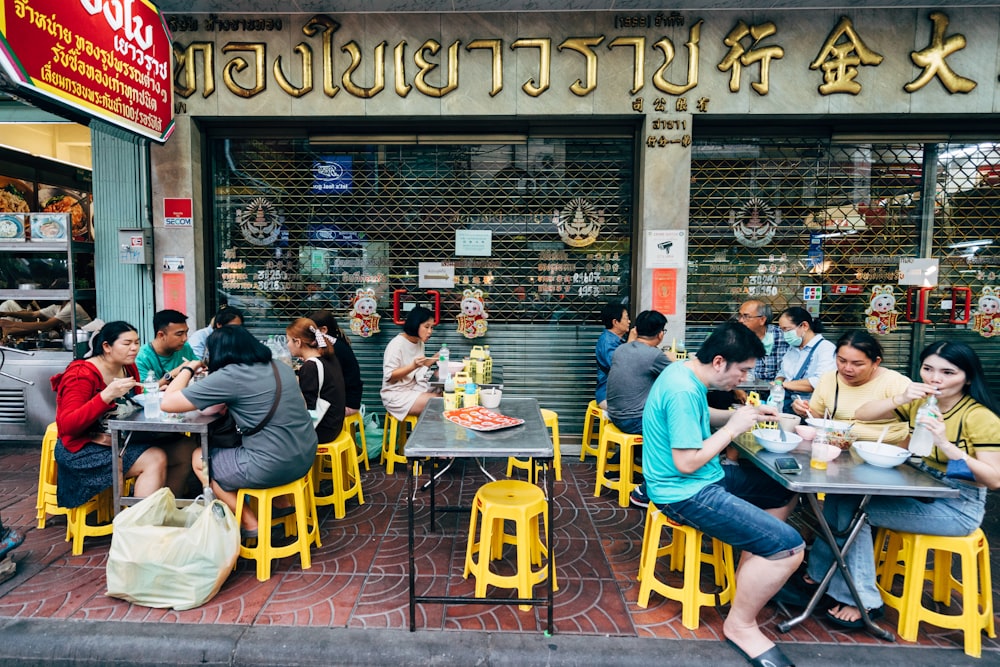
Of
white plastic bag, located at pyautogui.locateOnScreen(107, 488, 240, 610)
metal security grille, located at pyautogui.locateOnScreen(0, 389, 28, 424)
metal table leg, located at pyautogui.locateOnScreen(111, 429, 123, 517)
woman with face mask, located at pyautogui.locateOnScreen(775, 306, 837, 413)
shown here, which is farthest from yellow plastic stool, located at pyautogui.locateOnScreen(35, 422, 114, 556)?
woman with face mask, located at pyautogui.locateOnScreen(775, 306, 837, 413)

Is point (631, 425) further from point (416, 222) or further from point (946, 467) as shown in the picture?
point (416, 222)

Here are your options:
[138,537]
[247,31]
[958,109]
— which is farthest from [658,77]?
[138,537]

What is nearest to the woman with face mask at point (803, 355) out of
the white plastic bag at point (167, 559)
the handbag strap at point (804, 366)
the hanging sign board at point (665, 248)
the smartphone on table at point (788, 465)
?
the handbag strap at point (804, 366)

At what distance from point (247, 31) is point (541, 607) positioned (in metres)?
6.30

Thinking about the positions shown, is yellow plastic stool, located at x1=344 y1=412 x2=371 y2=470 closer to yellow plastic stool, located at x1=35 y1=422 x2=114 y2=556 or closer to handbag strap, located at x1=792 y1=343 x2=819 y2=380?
yellow plastic stool, located at x1=35 y1=422 x2=114 y2=556

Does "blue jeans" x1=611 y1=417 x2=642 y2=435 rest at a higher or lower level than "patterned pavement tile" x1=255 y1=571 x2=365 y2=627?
higher

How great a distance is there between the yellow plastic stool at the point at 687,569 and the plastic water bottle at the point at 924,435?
1178mm

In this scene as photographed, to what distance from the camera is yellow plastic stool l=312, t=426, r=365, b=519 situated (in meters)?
4.60

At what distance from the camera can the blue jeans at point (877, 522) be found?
3104 mm

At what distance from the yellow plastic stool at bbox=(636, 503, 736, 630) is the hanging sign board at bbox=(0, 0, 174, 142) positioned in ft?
16.5

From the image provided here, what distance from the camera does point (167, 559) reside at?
3301mm

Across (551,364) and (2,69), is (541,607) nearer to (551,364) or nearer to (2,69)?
(551,364)

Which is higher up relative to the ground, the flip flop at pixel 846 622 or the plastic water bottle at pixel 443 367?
the plastic water bottle at pixel 443 367

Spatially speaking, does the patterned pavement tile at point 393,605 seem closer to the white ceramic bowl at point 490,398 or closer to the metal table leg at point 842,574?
the white ceramic bowl at point 490,398
